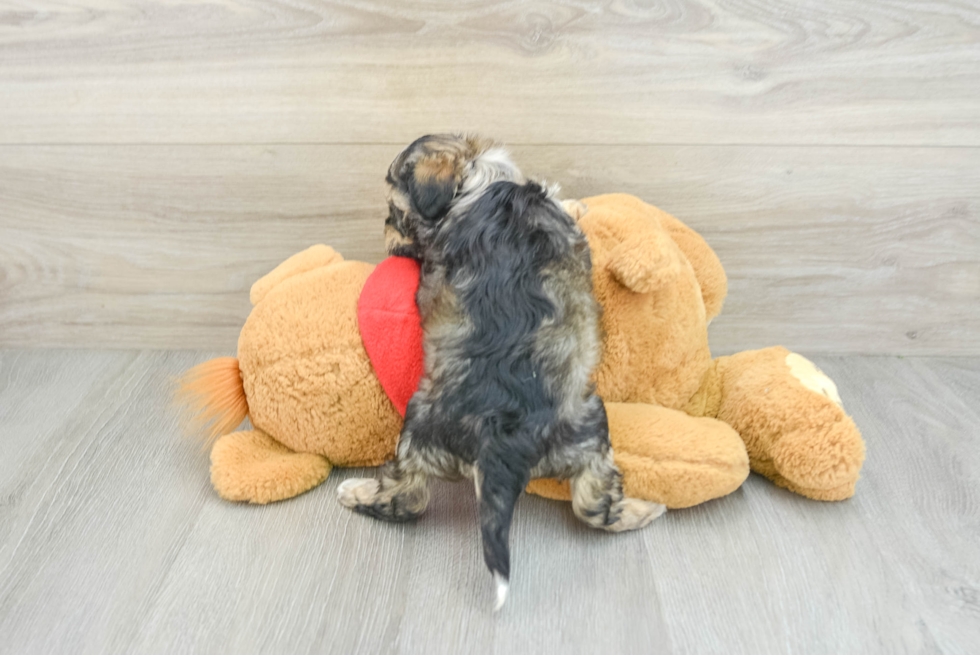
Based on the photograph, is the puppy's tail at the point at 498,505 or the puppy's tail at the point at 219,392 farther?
the puppy's tail at the point at 219,392

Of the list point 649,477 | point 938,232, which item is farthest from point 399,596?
point 938,232

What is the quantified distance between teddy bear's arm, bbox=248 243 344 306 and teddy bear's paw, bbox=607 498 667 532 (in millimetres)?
651

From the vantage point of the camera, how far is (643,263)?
988 millimetres

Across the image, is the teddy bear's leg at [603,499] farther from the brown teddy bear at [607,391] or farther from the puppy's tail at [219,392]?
the puppy's tail at [219,392]

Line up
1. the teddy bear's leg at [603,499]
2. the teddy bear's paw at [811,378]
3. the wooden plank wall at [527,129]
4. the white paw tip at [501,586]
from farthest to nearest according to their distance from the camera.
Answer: the wooden plank wall at [527,129]
the teddy bear's paw at [811,378]
the teddy bear's leg at [603,499]
the white paw tip at [501,586]

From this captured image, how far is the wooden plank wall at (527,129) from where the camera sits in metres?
1.23

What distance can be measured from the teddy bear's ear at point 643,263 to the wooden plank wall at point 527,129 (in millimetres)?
358

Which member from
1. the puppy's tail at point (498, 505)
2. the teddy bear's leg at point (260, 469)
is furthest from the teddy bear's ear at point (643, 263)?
the teddy bear's leg at point (260, 469)

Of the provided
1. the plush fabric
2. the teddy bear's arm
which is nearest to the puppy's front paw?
the plush fabric

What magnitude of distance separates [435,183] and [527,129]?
0.37 meters

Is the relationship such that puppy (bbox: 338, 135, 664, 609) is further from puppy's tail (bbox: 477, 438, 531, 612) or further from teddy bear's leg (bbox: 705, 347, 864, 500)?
teddy bear's leg (bbox: 705, 347, 864, 500)

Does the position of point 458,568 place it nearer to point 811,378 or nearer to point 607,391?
point 607,391

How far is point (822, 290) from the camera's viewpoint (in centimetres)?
145

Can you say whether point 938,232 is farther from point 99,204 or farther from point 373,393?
point 99,204
